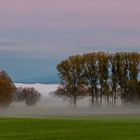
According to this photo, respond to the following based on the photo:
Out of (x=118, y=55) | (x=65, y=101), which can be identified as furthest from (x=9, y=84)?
(x=118, y=55)

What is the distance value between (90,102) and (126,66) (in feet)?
31.2

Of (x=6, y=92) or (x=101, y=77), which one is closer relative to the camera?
(x=6, y=92)

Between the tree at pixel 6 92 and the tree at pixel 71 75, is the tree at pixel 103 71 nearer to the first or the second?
the tree at pixel 71 75

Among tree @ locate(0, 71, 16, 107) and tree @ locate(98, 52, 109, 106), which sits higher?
tree @ locate(98, 52, 109, 106)

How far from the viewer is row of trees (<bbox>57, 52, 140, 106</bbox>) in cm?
10381

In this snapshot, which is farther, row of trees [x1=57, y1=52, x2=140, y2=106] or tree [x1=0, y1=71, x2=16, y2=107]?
row of trees [x1=57, y1=52, x2=140, y2=106]

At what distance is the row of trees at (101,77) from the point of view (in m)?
104

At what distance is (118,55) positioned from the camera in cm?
10569

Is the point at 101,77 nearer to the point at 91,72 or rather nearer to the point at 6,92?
the point at 91,72

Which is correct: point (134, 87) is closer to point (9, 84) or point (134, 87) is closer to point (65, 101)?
point (65, 101)

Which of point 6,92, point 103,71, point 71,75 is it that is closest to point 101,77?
point 103,71

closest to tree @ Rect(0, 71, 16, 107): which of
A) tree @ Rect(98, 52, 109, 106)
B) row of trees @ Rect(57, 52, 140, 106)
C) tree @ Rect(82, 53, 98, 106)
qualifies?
row of trees @ Rect(57, 52, 140, 106)

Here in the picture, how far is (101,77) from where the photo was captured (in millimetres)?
104688

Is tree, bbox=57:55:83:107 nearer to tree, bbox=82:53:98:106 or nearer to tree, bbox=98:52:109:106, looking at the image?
tree, bbox=82:53:98:106
